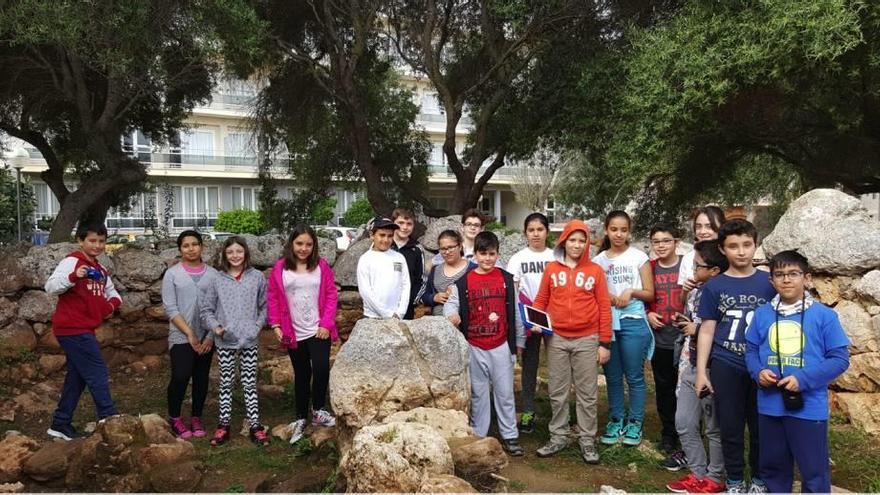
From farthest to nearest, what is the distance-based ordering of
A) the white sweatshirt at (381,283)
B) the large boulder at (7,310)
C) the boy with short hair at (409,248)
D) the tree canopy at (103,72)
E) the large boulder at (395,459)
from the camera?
the large boulder at (7,310) < the tree canopy at (103,72) < the boy with short hair at (409,248) < the white sweatshirt at (381,283) < the large boulder at (395,459)

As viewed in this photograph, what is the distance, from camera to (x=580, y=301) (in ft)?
15.0

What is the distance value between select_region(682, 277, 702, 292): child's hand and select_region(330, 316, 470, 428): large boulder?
5.08ft

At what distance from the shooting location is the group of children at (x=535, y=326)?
3836mm

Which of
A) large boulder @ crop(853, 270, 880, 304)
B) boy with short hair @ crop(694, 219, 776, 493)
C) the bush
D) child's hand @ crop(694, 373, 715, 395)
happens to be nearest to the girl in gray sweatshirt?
child's hand @ crop(694, 373, 715, 395)

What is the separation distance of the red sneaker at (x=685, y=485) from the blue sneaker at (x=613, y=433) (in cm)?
66

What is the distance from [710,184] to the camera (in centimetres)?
1065

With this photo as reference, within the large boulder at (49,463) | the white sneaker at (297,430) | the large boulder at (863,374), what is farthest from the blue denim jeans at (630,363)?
the large boulder at (49,463)

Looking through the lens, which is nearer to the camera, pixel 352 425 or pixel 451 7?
pixel 352 425

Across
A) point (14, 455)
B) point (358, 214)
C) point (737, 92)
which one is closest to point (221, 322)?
point (14, 455)

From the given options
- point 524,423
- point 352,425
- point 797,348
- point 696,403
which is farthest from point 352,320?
point 797,348

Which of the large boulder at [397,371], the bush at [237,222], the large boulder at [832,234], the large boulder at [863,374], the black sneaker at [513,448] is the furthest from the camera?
the bush at [237,222]

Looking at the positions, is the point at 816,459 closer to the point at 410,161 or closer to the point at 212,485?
the point at 212,485

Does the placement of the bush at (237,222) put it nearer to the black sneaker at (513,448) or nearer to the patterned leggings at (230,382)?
the patterned leggings at (230,382)

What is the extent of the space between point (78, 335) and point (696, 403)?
14.4ft
